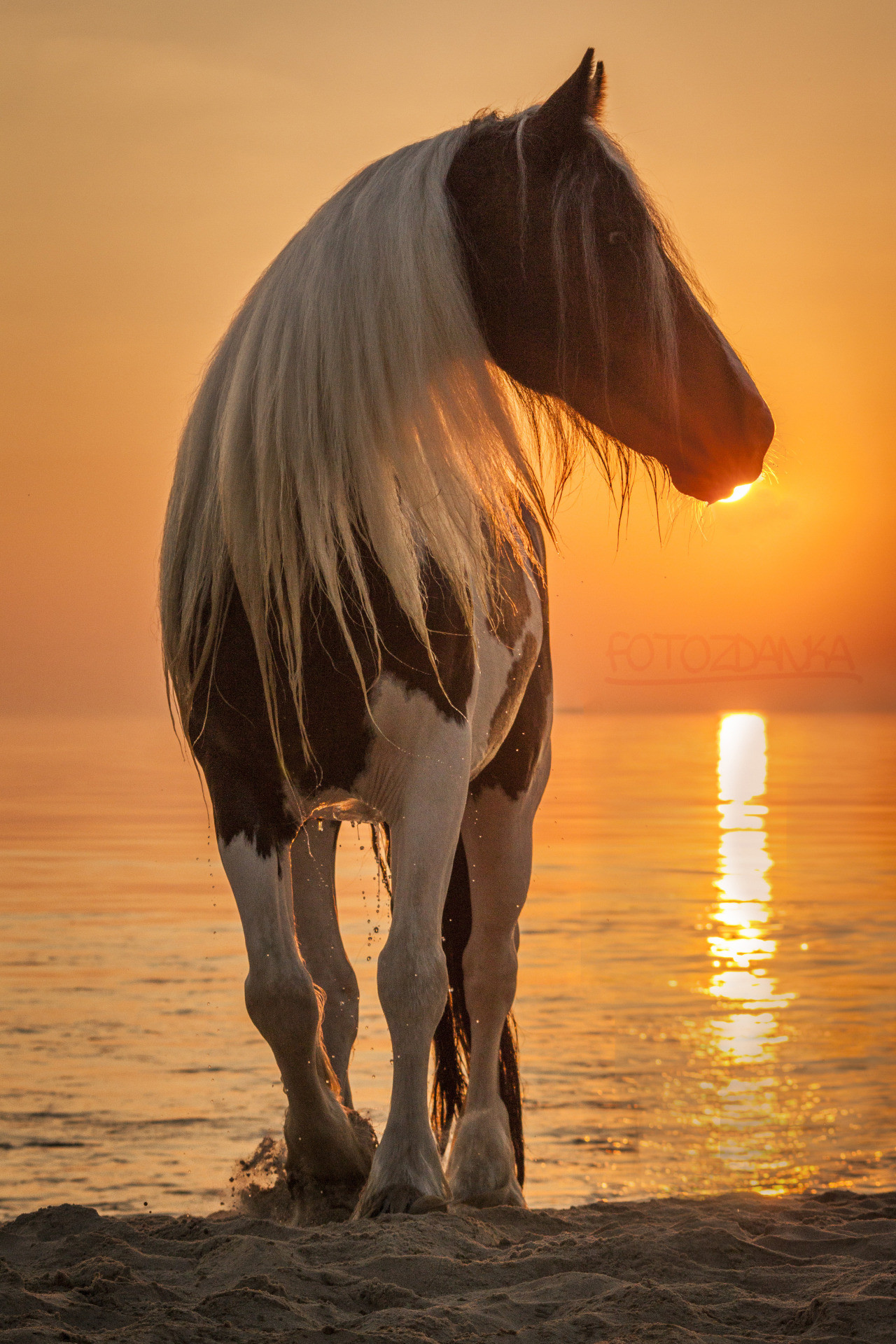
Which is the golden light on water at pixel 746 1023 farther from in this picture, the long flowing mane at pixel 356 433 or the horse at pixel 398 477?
the long flowing mane at pixel 356 433

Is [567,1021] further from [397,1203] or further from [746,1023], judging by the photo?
[397,1203]

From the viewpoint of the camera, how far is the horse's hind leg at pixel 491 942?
3.93m

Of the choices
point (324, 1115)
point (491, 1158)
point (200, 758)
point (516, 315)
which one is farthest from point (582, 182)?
point (491, 1158)

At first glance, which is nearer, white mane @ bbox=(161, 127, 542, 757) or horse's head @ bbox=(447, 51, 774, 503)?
white mane @ bbox=(161, 127, 542, 757)

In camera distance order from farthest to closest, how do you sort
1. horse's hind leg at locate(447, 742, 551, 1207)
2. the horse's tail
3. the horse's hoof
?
the horse's tail, horse's hind leg at locate(447, 742, 551, 1207), the horse's hoof

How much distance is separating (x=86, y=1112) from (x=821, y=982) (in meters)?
3.95

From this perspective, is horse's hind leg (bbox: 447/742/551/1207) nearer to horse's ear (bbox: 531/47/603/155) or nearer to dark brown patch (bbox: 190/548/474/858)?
dark brown patch (bbox: 190/548/474/858)

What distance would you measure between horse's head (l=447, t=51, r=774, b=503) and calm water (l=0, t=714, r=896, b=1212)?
177 centimetres

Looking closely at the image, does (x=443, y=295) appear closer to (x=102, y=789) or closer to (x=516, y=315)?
(x=516, y=315)

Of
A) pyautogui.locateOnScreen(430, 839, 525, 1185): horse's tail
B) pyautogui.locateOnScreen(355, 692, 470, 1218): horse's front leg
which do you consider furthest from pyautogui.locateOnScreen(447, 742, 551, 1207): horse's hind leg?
pyautogui.locateOnScreen(355, 692, 470, 1218): horse's front leg

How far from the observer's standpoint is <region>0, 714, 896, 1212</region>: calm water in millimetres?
4203

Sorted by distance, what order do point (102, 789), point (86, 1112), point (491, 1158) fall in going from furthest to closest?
point (102, 789) → point (86, 1112) → point (491, 1158)

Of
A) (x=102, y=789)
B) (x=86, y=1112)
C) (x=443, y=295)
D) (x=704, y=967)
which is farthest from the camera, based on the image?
(x=102, y=789)

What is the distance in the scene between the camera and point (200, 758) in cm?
326
